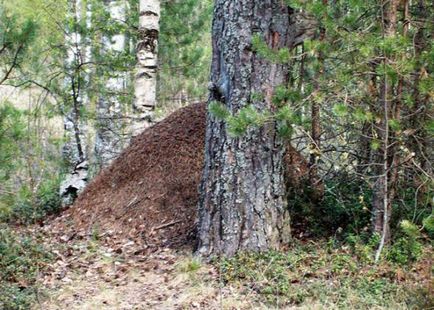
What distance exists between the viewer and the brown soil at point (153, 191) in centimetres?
600

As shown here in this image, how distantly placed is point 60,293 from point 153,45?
4264 mm

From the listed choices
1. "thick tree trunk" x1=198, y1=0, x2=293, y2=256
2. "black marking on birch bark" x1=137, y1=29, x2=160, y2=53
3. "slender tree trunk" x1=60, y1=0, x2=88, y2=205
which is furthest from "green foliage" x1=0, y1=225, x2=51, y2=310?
"black marking on birch bark" x1=137, y1=29, x2=160, y2=53

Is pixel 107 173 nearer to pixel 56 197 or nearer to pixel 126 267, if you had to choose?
pixel 56 197

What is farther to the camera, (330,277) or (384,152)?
(384,152)

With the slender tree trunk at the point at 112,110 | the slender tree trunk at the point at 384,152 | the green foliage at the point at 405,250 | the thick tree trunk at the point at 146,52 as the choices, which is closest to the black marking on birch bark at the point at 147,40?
the thick tree trunk at the point at 146,52

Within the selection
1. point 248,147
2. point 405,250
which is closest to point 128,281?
point 248,147

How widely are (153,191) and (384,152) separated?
9.20 ft

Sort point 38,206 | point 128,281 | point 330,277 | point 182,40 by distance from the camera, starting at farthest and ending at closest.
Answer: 1. point 182,40
2. point 38,206
3. point 128,281
4. point 330,277

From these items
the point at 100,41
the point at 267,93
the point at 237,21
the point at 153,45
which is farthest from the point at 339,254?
the point at 100,41

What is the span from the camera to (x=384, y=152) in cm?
489

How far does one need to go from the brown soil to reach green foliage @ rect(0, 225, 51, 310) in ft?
2.40

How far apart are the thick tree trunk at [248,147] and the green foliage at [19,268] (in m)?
1.67

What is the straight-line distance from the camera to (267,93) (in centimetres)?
507

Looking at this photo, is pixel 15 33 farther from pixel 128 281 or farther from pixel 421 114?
pixel 421 114
